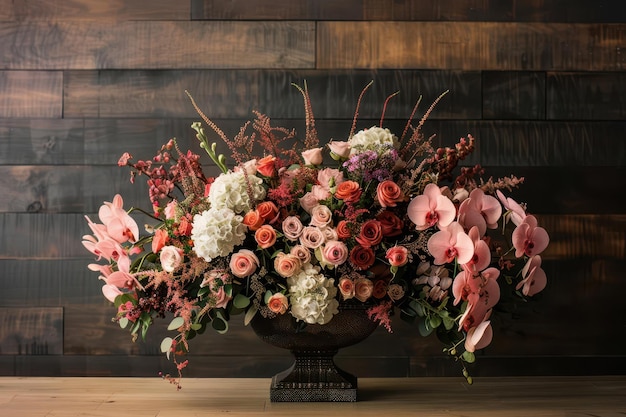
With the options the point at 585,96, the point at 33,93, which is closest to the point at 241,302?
the point at 33,93

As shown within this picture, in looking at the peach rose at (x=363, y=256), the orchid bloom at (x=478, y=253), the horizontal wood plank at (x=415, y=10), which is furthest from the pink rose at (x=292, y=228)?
the horizontal wood plank at (x=415, y=10)

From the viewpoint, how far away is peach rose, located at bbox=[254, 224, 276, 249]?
1405 millimetres

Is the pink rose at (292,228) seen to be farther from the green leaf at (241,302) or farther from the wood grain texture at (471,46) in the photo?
the wood grain texture at (471,46)

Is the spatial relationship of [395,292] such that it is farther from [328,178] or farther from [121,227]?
[121,227]

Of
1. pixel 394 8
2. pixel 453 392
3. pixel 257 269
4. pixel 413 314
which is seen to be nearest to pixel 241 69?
pixel 394 8

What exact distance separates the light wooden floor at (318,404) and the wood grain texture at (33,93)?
0.67 meters

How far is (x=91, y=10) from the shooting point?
1.96m

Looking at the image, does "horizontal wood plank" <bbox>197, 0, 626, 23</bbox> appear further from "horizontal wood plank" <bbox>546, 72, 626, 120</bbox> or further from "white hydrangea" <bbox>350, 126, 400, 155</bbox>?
"white hydrangea" <bbox>350, 126, 400, 155</bbox>

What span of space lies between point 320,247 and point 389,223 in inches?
5.5

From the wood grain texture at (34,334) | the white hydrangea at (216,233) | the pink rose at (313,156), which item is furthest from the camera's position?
the wood grain texture at (34,334)

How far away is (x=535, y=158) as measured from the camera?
197cm

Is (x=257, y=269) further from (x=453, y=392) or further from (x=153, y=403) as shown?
(x=453, y=392)

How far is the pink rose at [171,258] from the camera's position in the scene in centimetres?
142

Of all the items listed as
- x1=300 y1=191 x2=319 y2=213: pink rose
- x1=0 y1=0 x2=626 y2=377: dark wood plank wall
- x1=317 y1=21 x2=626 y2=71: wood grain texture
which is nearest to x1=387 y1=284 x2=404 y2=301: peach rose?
x1=300 y1=191 x2=319 y2=213: pink rose
